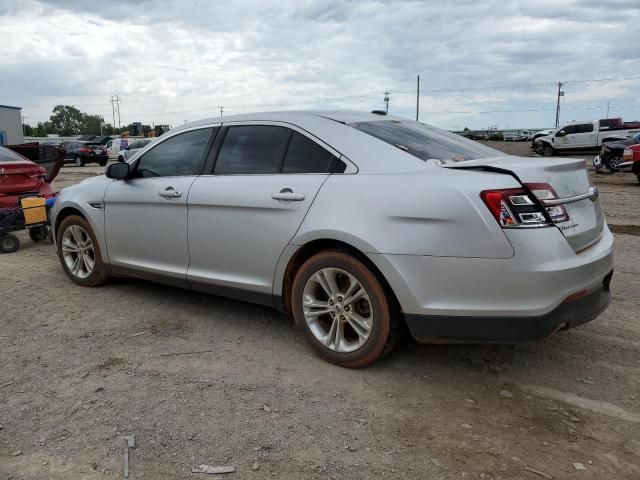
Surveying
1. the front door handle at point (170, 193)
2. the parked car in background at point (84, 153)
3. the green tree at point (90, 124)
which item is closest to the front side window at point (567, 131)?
the parked car in background at point (84, 153)

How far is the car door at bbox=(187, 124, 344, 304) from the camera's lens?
3.56 m

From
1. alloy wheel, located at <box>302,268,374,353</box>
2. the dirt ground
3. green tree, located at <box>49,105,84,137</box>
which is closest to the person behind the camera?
the dirt ground

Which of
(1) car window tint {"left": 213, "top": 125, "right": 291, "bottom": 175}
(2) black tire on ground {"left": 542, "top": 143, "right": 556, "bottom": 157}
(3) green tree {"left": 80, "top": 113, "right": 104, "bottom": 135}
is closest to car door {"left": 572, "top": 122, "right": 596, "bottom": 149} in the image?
(2) black tire on ground {"left": 542, "top": 143, "right": 556, "bottom": 157}

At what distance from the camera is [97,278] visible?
17.0ft

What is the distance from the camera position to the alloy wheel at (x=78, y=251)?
5.25 meters

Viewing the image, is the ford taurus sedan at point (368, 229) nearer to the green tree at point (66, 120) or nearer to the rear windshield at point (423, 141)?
the rear windshield at point (423, 141)

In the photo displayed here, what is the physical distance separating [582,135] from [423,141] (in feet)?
95.0

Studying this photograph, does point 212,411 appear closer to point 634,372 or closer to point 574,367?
point 574,367

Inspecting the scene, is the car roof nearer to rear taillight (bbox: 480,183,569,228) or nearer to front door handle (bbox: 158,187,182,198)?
front door handle (bbox: 158,187,182,198)

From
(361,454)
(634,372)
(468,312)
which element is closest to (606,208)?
(634,372)

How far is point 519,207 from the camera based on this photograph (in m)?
2.85

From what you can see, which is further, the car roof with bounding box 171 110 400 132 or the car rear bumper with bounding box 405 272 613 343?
the car roof with bounding box 171 110 400 132

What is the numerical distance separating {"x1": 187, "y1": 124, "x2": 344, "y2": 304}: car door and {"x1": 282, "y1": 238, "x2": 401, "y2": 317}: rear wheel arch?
0.11m

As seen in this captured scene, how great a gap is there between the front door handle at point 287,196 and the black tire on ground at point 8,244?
17.1ft
